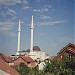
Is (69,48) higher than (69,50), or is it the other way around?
(69,48)

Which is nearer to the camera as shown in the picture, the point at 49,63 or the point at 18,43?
the point at 49,63

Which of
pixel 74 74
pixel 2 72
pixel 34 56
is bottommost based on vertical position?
pixel 34 56

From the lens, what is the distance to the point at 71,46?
35906 mm

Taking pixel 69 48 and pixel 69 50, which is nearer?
pixel 69 50

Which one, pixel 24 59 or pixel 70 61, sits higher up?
pixel 70 61

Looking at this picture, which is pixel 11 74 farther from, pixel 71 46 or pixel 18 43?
pixel 18 43

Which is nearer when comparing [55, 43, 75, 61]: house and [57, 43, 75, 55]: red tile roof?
[55, 43, 75, 61]: house

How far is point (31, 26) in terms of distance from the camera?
230 feet

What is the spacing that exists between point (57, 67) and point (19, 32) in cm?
4800

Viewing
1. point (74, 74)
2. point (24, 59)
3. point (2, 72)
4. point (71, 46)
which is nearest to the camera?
point (2, 72)

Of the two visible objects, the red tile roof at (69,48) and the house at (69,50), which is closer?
the house at (69,50)

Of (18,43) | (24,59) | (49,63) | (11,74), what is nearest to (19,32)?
(18,43)

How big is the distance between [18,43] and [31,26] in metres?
6.96

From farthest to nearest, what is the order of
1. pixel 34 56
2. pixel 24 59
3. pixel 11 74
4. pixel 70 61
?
pixel 34 56
pixel 24 59
pixel 70 61
pixel 11 74
